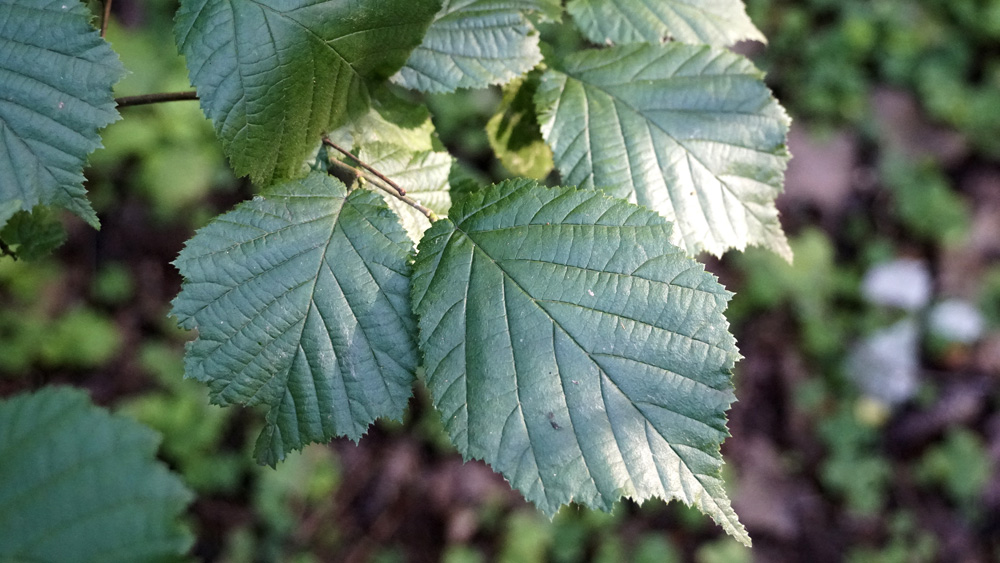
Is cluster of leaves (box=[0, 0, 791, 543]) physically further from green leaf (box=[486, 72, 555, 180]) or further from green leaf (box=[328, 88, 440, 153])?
green leaf (box=[486, 72, 555, 180])

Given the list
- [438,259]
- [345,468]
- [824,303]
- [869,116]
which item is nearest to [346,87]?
[438,259]

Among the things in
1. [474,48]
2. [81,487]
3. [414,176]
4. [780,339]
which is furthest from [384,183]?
[780,339]

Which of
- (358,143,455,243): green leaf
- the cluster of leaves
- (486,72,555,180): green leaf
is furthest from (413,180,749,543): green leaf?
(486,72,555,180): green leaf

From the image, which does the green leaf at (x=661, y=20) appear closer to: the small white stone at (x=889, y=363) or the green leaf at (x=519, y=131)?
the green leaf at (x=519, y=131)

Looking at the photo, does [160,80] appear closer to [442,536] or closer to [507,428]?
[442,536]

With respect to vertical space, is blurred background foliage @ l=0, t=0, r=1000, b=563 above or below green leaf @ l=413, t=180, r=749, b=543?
below

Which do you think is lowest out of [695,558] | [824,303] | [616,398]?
[695,558]

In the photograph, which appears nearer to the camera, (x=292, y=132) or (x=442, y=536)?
(x=292, y=132)

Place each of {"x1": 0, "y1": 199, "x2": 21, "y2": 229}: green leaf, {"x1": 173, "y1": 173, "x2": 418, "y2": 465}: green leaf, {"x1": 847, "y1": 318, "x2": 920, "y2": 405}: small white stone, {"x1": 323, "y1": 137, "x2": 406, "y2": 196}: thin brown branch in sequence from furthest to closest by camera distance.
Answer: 1. {"x1": 847, "y1": 318, "x2": 920, "y2": 405}: small white stone
2. {"x1": 323, "y1": 137, "x2": 406, "y2": 196}: thin brown branch
3. {"x1": 173, "y1": 173, "x2": 418, "y2": 465}: green leaf
4. {"x1": 0, "y1": 199, "x2": 21, "y2": 229}: green leaf

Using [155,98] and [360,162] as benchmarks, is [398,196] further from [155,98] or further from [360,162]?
[155,98]
